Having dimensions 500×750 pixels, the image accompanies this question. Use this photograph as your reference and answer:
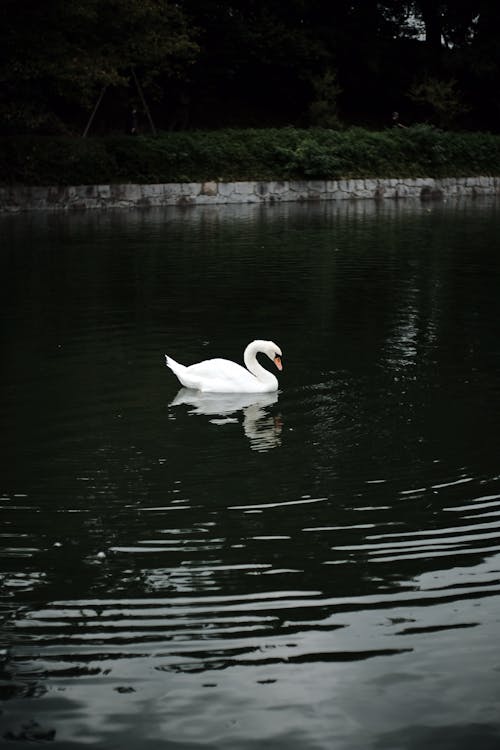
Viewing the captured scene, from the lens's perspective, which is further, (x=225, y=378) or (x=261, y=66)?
(x=261, y=66)

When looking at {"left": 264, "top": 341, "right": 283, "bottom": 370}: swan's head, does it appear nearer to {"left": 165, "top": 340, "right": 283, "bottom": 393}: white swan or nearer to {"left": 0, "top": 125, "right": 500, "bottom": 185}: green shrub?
{"left": 165, "top": 340, "right": 283, "bottom": 393}: white swan

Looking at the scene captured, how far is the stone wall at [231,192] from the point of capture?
32656 mm

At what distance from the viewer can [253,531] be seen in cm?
665

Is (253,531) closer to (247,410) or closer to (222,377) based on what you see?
(247,410)

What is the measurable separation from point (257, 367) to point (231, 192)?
26174 millimetres

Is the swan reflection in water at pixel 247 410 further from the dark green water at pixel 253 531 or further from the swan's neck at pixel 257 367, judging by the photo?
the swan's neck at pixel 257 367

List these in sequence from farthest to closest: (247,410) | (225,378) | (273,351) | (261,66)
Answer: (261,66)
(273,351)
(225,378)
(247,410)

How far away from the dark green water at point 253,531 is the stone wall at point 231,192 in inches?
706

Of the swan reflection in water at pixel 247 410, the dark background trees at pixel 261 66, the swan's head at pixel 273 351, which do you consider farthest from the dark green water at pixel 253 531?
the dark background trees at pixel 261 66

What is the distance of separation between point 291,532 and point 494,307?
30.3 feet

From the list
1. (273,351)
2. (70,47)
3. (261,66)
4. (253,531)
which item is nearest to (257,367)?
(273,351)

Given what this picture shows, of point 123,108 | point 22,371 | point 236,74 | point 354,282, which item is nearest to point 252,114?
point 236,74

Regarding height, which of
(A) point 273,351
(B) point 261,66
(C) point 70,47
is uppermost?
(B) point 261,66

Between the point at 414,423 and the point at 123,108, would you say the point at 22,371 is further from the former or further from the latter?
the point at 123,108
